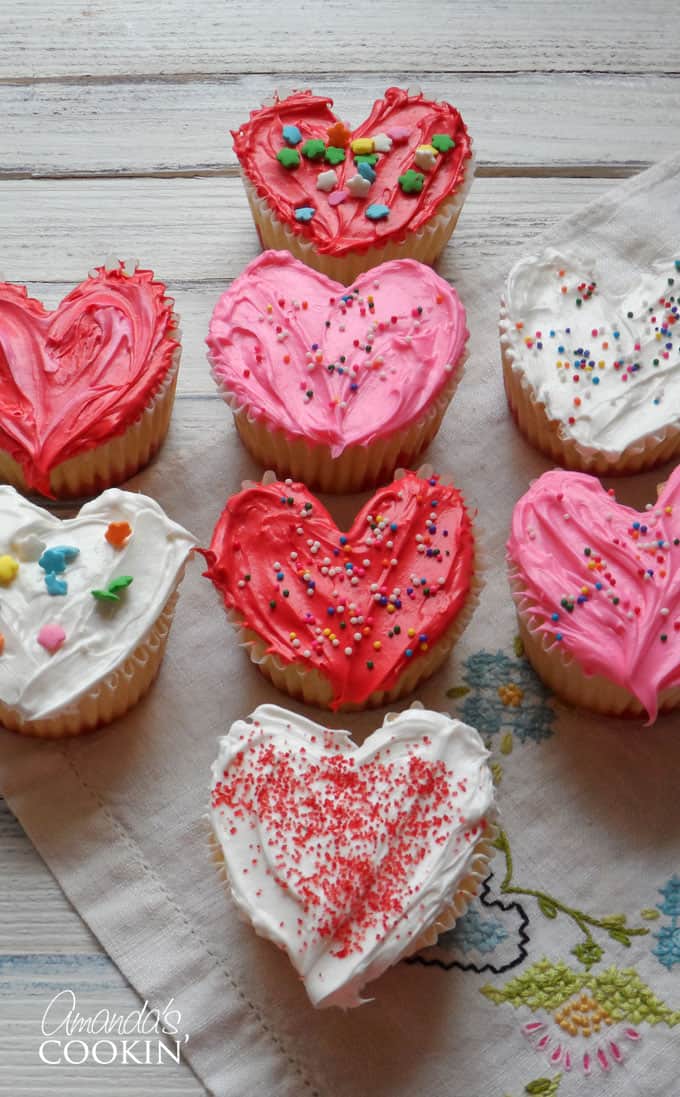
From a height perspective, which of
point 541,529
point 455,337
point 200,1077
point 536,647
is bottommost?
point 200,1077

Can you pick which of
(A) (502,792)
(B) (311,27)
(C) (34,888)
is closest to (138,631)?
(C) (34,888)

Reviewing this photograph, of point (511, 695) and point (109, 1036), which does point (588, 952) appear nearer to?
point (511, 695)

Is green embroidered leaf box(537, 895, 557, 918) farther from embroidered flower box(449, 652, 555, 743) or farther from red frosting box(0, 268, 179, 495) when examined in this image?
red frosting box(0, 268, 179, 495)

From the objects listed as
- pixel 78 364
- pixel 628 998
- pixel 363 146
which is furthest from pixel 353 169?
pixel 628 998

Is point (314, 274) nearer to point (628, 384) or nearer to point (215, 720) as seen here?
point (628, 384)

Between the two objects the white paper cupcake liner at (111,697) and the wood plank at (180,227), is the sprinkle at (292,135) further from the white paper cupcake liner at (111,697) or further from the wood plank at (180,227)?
the white paper cupcake liner at (111,697)

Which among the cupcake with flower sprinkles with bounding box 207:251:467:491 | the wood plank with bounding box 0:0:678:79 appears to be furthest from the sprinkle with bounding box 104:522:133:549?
the wood plank with bounding box 0:0:678:79

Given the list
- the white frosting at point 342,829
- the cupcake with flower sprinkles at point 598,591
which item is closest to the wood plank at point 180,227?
the cupcake with flower sprinkles at point 598,591
